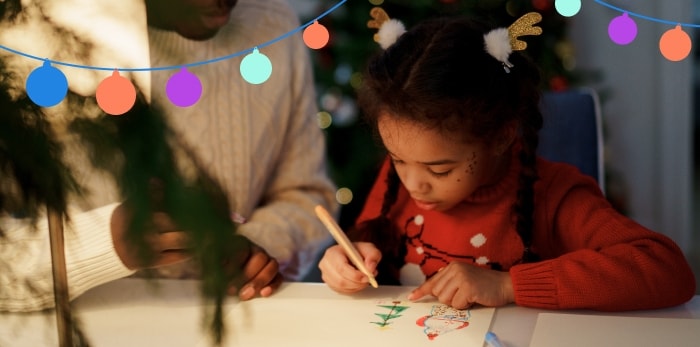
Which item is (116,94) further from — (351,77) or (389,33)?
(351,77)

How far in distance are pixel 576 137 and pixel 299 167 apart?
0.53 metres

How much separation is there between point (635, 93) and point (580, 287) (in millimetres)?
2316

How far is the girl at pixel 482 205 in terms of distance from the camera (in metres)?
1.02

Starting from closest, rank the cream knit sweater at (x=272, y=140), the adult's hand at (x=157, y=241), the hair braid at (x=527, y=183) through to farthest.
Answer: the adult's hand at (x=157, y=241)
the hair braid at (x=527, y=183)
the cream knit sweater at (x=272, y=140)

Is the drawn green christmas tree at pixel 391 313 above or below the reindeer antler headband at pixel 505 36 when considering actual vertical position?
below

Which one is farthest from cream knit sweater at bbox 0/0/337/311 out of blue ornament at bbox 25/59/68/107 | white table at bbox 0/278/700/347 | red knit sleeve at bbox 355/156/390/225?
blue ornament at bbox 25/59/68/107

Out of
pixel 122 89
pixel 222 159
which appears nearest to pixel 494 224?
pixel 222 159

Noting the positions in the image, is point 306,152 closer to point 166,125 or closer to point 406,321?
point 406,321

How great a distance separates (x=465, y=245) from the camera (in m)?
1.24

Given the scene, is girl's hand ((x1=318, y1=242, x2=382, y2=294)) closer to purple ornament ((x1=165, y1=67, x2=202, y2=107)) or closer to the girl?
the girl

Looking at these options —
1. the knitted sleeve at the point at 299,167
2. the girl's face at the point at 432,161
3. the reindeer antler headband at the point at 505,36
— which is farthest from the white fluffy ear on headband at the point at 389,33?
the knitted sleeve at the point at 299,167

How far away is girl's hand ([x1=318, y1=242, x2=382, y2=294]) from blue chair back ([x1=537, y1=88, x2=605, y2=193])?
529 mm

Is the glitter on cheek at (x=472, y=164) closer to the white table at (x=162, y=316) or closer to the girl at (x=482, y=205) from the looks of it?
the girl at (x=482, y=205)

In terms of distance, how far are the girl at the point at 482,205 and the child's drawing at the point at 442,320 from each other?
0.04 feet
